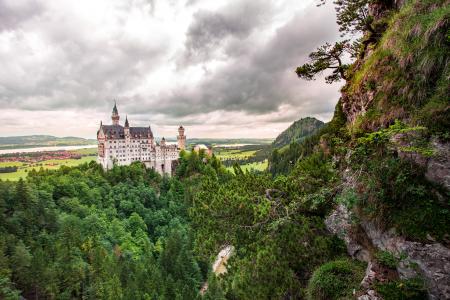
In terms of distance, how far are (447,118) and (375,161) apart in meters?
2.60

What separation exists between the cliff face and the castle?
343ft

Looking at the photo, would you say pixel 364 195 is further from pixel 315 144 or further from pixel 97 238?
pixel 97 238

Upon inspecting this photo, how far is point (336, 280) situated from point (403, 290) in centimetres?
312

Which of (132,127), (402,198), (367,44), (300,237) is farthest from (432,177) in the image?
(132,127)

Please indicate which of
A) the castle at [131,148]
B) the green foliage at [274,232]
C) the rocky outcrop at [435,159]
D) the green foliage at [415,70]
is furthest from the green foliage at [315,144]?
the castle at [131,148]

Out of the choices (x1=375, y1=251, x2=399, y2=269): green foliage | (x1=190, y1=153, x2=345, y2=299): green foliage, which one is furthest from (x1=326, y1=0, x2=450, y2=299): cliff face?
(x1=190, y1=153, x2=345, y2=299): green foliage

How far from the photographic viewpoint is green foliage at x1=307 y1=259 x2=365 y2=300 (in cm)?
1167

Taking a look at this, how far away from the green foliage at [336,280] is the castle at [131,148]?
340 feet

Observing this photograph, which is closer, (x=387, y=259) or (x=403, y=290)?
(x=403, y=290)

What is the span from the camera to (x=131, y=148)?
11219 cm

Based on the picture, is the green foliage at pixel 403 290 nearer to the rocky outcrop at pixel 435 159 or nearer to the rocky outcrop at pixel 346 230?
the rocky outcrop at pixel 346 230

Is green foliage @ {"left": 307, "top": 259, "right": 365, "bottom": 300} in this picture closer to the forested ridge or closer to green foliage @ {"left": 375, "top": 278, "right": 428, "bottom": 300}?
the forested ridge

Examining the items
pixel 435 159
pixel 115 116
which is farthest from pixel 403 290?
pixel 115 116

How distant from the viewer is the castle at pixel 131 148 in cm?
10638
